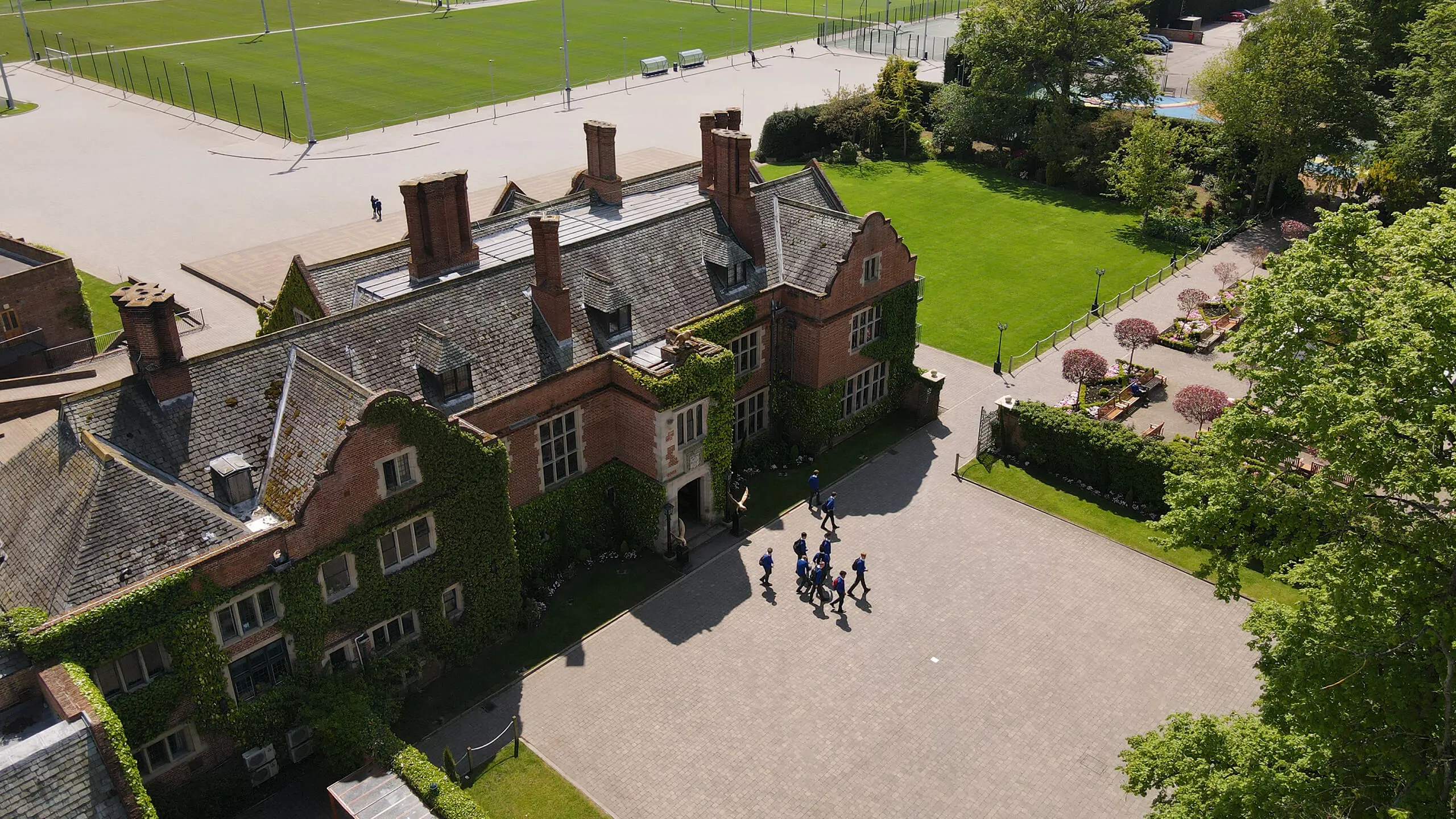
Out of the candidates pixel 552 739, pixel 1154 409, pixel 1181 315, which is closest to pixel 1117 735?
pixel 552 739

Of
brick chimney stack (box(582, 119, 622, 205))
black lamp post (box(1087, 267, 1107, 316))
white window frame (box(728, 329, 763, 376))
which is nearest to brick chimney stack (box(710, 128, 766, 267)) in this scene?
white window frame (box(728, 329, 763, 376))

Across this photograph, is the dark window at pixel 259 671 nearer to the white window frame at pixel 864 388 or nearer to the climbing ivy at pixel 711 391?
the climbing ivy at pixel 711 391

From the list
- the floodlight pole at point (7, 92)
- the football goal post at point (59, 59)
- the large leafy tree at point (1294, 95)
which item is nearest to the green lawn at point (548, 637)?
the large leafy tree at point (1294, 95)

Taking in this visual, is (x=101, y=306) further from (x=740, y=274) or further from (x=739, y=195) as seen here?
A: (x=740, y=274)

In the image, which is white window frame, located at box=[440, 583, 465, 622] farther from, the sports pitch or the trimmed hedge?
the sports pitch

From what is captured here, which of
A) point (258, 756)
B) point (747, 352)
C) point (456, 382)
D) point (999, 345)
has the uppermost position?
point (456, 382)

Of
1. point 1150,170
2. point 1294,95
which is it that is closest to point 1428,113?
point 1294,95

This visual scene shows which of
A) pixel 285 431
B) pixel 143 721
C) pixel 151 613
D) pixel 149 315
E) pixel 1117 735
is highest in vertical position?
pixel 149 315

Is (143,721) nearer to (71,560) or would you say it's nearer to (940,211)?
(71,560)
